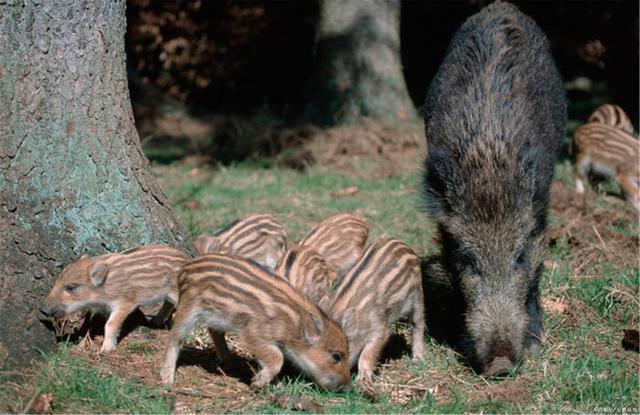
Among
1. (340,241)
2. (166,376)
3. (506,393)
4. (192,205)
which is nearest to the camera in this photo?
(506,393)

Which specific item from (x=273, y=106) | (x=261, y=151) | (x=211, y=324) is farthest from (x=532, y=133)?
(x=273, y=106)

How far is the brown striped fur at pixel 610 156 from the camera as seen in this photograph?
312 inches

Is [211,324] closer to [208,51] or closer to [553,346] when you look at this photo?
[553,346]

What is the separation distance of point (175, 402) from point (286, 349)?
24.0 inches

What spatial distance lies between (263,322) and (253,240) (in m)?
1.94

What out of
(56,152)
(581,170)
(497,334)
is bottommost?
(581,170)

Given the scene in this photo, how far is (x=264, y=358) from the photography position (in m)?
4.22

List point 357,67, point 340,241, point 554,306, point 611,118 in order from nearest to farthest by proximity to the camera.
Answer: point 554,306 < point 340,241 < point 611,118 < point 357,67

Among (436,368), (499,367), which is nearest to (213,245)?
(436,368)

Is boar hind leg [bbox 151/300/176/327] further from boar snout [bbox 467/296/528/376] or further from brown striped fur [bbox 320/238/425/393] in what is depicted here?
boar snout [bbox 467/296/528/376]

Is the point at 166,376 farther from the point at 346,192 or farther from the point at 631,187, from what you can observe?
the point at 631,187

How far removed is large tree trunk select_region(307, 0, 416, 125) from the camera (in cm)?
1073

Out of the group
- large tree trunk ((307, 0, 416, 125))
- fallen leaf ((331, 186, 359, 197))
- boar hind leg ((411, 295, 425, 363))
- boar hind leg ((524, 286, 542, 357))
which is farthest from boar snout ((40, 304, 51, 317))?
large tree trunk ((307, 0, 416, 125))

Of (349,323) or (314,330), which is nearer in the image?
(314,330)
